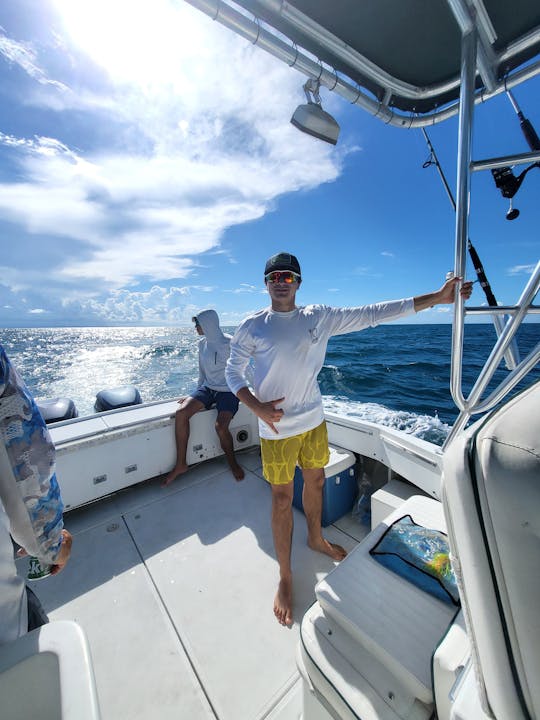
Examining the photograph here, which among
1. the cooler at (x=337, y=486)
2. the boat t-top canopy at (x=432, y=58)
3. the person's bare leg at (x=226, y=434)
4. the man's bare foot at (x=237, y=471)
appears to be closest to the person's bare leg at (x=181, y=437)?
the person's bare leg at (x=226, y=434)

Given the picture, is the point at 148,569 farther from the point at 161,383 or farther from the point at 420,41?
the point at 161,383

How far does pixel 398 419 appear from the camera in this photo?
187 inches

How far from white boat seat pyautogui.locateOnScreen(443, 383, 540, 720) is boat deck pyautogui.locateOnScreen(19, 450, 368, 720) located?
40.5 inches

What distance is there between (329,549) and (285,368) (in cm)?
→ 111

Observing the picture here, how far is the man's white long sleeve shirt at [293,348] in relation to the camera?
130cm

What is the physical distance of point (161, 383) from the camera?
721 centimetres

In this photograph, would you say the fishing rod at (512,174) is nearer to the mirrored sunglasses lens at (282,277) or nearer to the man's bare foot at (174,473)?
the mirrored sunglasses lens at (282,277)

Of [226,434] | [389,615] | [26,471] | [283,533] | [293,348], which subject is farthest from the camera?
[226,434]

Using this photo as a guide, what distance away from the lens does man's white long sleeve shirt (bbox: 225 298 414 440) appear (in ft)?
4.25

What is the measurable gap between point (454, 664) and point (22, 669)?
83 centimetres

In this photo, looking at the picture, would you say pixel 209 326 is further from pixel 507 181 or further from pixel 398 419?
pixel 398 419

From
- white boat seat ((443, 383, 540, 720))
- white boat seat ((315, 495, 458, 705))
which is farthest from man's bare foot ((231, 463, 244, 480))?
white boat seat ((443, 383, 540, 720))

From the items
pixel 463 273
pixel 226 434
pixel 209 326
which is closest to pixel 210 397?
pixel 226 434

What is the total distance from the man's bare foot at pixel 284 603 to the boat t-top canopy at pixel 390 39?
2.18m
